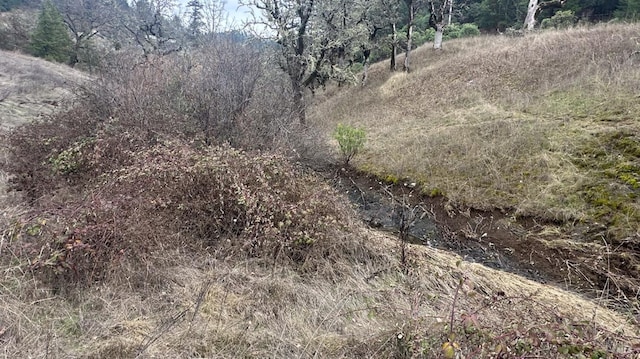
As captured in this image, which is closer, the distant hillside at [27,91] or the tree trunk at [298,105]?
the distant hillside at [27,91]

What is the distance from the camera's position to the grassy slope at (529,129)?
19.5 feet

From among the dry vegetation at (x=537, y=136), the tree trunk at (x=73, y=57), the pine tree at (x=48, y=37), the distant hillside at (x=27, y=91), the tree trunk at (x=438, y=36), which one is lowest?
the dry vegetation at (x=537, y=136)

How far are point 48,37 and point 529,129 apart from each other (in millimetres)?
29656

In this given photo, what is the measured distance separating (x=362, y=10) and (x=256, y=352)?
51.4 feet

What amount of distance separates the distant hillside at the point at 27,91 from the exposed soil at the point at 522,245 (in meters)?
7.97

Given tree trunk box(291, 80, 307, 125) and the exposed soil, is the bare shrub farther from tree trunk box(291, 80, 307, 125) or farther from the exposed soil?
tree trunk box(291, 80, 307, 125)

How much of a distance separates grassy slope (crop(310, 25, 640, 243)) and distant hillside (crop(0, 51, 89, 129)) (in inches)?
351

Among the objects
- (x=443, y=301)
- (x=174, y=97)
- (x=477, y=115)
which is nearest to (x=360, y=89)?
(x=477, y=115)

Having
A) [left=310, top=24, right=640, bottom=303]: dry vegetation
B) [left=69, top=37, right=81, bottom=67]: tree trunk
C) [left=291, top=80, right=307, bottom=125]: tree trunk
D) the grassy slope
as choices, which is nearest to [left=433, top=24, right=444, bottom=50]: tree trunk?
the grassy slope

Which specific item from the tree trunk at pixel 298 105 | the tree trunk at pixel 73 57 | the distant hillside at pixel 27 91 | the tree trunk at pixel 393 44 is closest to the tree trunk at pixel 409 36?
the tree trunk at pixel 393 44

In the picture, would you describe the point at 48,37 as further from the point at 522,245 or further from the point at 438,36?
the point at 522,245

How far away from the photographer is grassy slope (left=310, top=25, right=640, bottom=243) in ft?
19.5

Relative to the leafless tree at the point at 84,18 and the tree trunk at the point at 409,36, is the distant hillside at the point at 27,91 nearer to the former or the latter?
the leafless tree at the point at 84,18

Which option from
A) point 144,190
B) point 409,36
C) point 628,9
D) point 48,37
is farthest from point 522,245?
point 48,37
